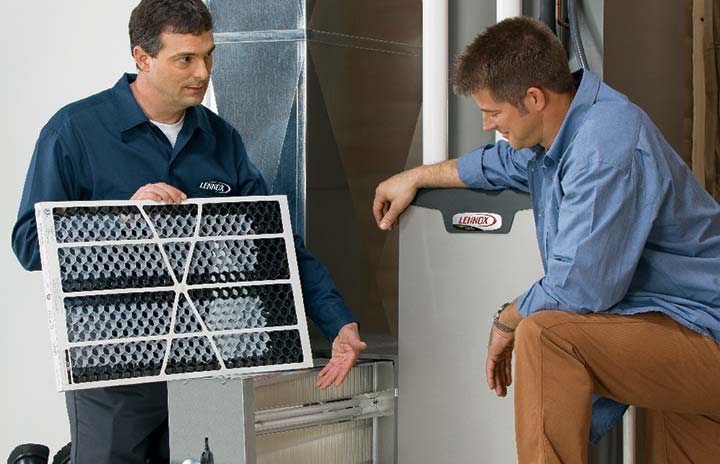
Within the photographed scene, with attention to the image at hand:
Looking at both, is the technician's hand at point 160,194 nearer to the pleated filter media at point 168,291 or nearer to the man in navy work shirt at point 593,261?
the pleated filter media at point 168,291

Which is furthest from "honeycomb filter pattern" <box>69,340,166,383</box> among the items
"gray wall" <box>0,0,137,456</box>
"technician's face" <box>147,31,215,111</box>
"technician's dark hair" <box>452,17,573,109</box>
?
"gray wall" <box>0,0,137,456</box>

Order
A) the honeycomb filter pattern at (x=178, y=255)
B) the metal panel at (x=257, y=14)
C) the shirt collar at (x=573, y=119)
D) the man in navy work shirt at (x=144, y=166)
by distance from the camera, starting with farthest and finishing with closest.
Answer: the metal panel at (x=257, y=14) → the man in navy work shirt at (x=144, y=166) → the honeycomb filter pattern at (x=178, y=255) → the shirt collar at (x=573, y=119)

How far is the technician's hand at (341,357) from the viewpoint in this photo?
2391 millimetres

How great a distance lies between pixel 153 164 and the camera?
250 cm

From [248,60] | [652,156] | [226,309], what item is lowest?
[226,309]

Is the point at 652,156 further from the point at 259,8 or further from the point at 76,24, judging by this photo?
the point at 76,24

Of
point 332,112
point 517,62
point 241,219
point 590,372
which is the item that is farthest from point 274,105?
point 590,372

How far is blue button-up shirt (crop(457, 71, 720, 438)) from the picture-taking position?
6.31ft

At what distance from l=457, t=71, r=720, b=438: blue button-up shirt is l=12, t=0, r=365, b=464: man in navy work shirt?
628 mm

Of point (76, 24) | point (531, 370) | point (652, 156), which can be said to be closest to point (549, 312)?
point (531, 370)

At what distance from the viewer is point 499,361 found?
2197mm

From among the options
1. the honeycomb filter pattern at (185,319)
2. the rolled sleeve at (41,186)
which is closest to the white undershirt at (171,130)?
the rolled sleeve at (41,186)

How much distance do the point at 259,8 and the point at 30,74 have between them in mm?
1053

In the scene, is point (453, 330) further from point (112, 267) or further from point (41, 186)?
point (41, 186)
